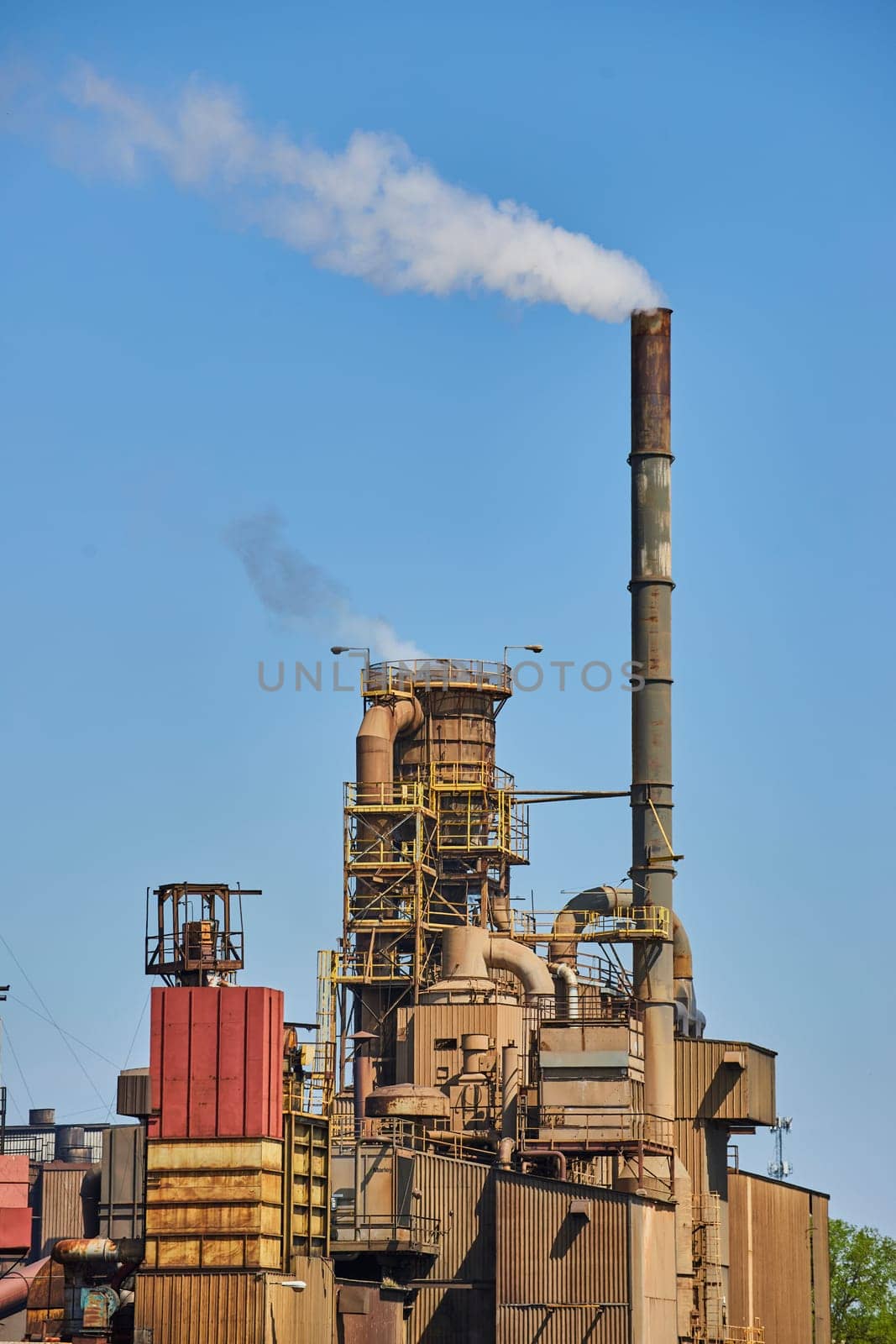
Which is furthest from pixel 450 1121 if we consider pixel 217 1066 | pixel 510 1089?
pixel 217 1066

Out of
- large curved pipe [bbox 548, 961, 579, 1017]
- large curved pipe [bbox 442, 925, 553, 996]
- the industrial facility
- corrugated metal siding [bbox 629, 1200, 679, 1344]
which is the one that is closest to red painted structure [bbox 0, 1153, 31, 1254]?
the industrial facility

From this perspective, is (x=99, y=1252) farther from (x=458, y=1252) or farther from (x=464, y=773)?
(x=464, y=773)

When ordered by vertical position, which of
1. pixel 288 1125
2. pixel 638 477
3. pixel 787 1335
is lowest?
pixel 787 1335

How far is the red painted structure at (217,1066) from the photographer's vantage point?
52156 mm

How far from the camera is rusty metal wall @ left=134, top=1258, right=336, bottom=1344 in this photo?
50875 millimetres

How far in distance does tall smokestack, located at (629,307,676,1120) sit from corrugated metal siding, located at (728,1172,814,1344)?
692 centimetres

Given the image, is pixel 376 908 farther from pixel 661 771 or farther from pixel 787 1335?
pixel 787 1335

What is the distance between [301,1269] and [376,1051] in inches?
907

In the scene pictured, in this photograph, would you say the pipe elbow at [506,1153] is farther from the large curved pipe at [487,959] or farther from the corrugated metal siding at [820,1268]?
the corrugated metal siding at [820,1268]

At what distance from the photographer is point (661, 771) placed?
74688 millimetres

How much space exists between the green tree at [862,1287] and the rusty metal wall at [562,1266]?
43909mm

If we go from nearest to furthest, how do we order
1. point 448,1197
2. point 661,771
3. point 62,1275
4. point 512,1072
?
point 62,1275, point 448,1197, point 512,1072, point 661,771

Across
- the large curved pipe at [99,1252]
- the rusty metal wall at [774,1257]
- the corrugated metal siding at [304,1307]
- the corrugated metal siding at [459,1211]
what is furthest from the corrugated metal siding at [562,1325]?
the rusty metal wall at [774,1257]

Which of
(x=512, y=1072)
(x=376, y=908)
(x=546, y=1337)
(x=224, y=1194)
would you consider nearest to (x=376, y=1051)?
(x=376, y=908)
